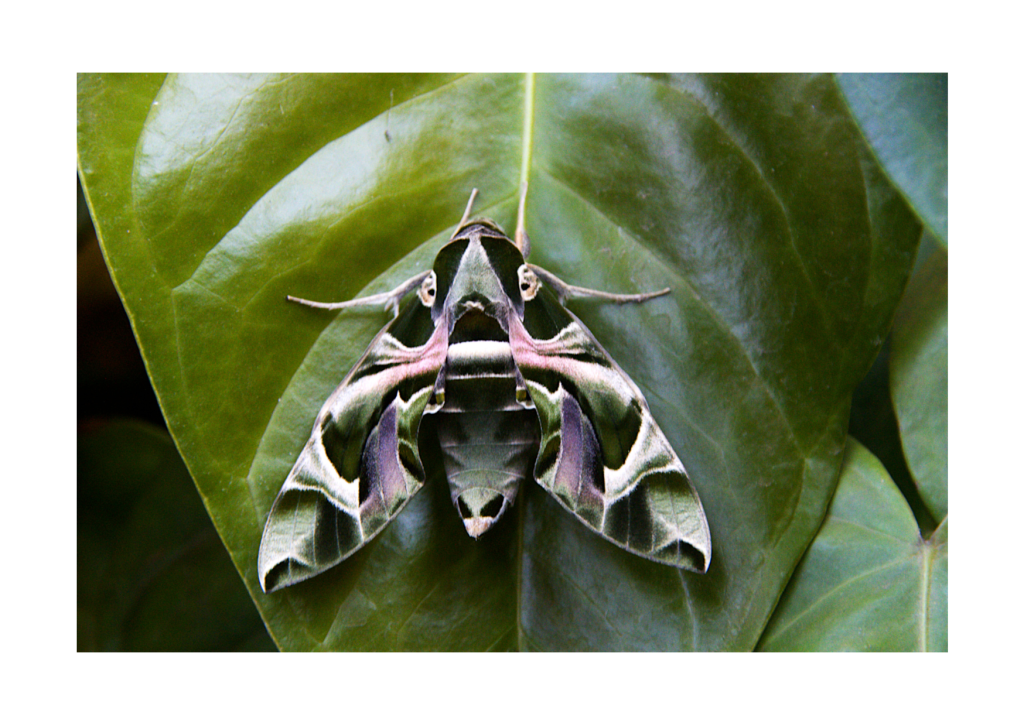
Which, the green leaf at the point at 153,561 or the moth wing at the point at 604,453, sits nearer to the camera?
the moth wing at the point at 604,453

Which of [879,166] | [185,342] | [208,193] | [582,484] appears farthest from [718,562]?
[208,193]

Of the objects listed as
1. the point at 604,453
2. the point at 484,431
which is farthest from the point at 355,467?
the point at 604,453

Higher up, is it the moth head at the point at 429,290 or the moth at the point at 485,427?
the moth head at the point at 429,290

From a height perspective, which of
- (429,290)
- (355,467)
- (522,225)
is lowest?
(355,467)

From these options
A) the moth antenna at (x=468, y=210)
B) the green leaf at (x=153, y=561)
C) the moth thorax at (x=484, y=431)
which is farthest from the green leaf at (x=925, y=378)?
the green leaf at (x=153, y=561)

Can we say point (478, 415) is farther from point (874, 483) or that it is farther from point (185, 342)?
point (874, 483)

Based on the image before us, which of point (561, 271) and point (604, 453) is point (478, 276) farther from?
point (604, 453)

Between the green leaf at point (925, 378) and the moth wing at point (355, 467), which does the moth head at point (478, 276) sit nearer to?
the moth wing at point (355, 467)
